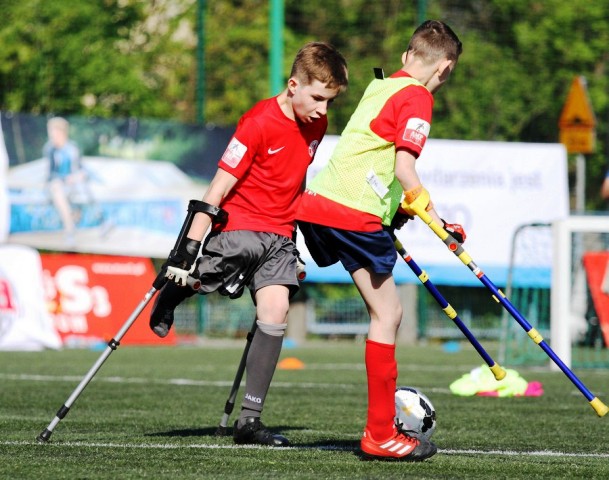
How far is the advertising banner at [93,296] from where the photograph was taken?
1594 cm

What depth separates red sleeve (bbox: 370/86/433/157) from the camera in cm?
553

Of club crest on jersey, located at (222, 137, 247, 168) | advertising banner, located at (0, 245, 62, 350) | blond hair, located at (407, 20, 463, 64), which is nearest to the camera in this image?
blond hair, located at (407, 20, 463, 64)

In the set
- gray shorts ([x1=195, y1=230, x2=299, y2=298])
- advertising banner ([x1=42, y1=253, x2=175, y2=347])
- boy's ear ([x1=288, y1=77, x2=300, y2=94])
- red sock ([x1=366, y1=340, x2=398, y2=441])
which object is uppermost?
boy's ear ([x1=288, y1=77, x2=300, y2=94])

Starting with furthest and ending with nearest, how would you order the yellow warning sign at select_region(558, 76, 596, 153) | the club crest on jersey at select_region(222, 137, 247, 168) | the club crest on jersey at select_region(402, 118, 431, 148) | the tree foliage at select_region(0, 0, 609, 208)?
the tree foliage at select_region(0, 0, 609, 208) < the yellow warning sign at select_region(558, 76, 596, 153) < the club crest on jersey at select_region(222, 137, 247, 168) < the club crest on jersey at select_region(402, 118, 431, 148)

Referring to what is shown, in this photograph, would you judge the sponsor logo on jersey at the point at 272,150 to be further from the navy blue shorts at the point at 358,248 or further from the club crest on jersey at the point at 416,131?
the club crest on jersey at the point at 416,131

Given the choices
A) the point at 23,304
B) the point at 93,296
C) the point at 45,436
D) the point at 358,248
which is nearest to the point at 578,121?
the point at 93,296

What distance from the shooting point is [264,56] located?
24.3 metres

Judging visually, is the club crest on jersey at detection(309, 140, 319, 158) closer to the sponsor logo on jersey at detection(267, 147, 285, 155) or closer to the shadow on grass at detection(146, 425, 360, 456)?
the sponsor logo on jersey at detection(267, 147, 285, 155)

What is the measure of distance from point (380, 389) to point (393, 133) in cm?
108

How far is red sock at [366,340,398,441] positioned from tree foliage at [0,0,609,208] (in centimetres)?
1359

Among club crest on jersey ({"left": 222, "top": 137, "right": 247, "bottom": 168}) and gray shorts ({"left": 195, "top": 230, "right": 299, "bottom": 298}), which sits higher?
club crest on jersey ({"left": 222, "top": 137, "right": 247, "bottom": 168})

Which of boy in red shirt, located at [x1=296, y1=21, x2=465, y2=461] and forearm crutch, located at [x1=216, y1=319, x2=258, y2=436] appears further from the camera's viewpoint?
forearm crutch, located at [x1=216, y1=319, x2=258, y2=436]

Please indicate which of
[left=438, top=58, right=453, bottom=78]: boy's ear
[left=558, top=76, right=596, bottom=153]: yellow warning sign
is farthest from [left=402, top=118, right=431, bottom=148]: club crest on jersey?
[left=558, top=76, right=596, bottom=153]: yellow warning sign

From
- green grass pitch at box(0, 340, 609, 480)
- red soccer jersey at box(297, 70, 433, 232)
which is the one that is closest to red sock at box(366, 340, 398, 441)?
green grass pitch at box(0, 340, 609, 480)
